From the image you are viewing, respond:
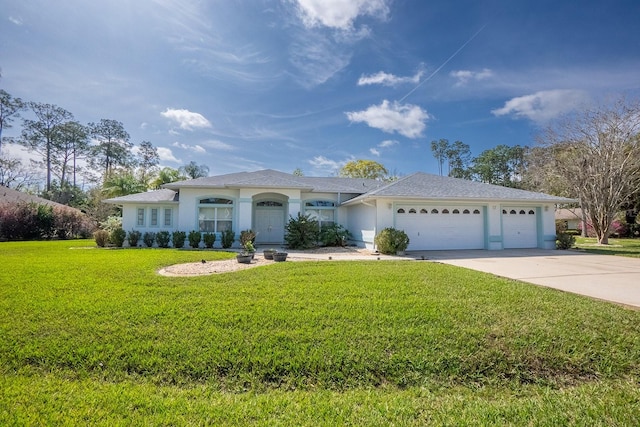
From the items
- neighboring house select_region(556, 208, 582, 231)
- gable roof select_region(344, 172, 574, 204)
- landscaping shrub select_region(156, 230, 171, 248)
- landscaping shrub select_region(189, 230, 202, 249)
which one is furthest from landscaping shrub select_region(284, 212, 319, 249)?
neighboring house select_region(556, 208, 582, 231)

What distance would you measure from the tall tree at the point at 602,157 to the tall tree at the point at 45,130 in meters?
52.4

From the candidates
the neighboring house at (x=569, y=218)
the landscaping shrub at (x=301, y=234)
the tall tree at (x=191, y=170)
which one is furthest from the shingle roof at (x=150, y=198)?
the neighboring house at (x=569, y=218)

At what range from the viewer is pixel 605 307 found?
5125 millimetres

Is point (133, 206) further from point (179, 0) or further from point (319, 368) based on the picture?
point (319, 368)

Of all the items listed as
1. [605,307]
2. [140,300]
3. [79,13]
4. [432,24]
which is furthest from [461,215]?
[79,13]

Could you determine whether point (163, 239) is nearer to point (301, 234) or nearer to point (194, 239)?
point (194, 239)

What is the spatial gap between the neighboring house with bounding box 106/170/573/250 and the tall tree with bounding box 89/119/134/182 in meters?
29.3

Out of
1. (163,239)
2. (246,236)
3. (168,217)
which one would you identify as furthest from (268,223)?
(163,239)

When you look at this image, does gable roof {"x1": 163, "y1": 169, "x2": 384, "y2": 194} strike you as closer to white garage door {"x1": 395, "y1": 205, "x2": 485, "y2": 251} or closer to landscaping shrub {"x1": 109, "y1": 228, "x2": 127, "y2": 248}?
landscaping shrub {"x1": 109, "y1": 228, "x2": 127, "y2": 248}

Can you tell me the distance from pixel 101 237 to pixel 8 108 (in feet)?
96.2

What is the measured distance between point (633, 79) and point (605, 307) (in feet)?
60.5

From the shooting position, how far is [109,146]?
39.3 m

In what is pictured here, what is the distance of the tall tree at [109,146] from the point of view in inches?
1524

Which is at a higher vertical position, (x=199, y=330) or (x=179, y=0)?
(x=179, y=0)
